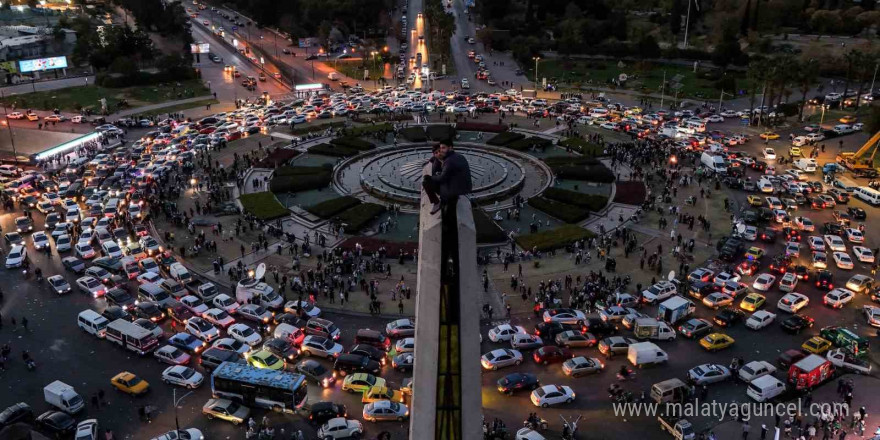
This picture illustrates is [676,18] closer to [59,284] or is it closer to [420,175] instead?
[420,175]

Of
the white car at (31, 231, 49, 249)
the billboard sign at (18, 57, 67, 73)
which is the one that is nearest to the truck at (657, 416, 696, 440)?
the white car at (31, 231, 49, 249)

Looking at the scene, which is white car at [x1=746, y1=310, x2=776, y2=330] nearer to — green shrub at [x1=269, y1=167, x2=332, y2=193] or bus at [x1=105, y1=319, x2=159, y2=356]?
bus at [x1=105, y1=319, x2=159, y2=356]

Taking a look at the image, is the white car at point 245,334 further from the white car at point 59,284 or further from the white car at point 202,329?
the white car at point 59,284

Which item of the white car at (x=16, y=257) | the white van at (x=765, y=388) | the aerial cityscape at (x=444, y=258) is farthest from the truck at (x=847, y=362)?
the white car at (x=16, y=257)

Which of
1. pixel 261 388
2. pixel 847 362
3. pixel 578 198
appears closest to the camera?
pixel 261 388

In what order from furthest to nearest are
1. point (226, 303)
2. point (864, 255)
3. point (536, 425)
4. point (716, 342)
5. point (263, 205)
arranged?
point (263, 205) → point (864, 255) → point (226, 303) → point (716, 342) → point (536, 425)

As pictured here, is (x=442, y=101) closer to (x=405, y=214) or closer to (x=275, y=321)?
(x=405, y=214)

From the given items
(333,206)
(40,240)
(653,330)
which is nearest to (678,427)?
(653,330)

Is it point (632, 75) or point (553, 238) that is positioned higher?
point (632, 75)
